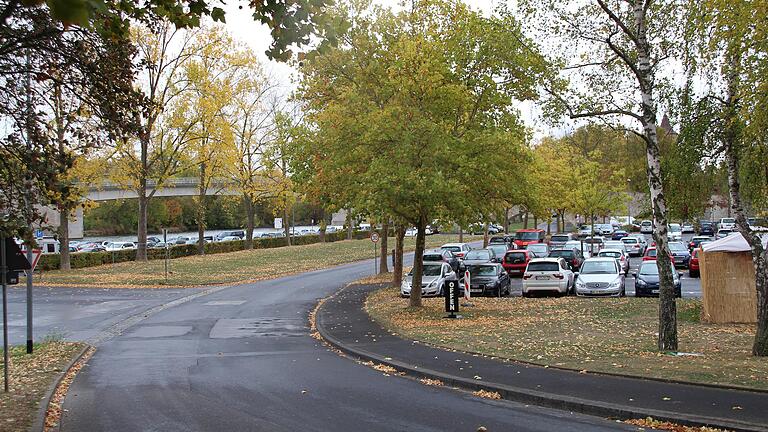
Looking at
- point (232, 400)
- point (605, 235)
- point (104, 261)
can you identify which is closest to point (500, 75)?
point (232, 400)

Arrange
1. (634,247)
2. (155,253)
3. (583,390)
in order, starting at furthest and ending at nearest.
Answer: (634,247)
(155,253)
(583,390)

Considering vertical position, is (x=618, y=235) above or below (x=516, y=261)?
above

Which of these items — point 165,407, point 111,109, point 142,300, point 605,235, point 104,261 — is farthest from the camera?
point 605,235

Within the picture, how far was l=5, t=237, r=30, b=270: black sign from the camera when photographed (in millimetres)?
11898

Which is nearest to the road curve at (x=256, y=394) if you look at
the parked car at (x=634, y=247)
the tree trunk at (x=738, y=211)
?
the tree trunk at (x=738, y=211)

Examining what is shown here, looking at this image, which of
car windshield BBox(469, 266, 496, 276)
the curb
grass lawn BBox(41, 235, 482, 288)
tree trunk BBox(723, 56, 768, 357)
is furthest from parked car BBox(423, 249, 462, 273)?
the curb

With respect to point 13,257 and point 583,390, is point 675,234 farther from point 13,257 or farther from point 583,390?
point 13,257

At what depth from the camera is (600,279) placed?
25.7 m

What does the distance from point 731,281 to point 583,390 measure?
31.5ft

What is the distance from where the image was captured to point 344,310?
23312 mm

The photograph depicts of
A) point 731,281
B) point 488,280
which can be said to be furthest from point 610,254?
point 731,281

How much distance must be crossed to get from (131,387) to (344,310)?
11839mm

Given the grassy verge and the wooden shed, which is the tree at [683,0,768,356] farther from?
the grassy verge

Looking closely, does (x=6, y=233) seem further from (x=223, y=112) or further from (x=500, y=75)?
(x=223, y=112)
